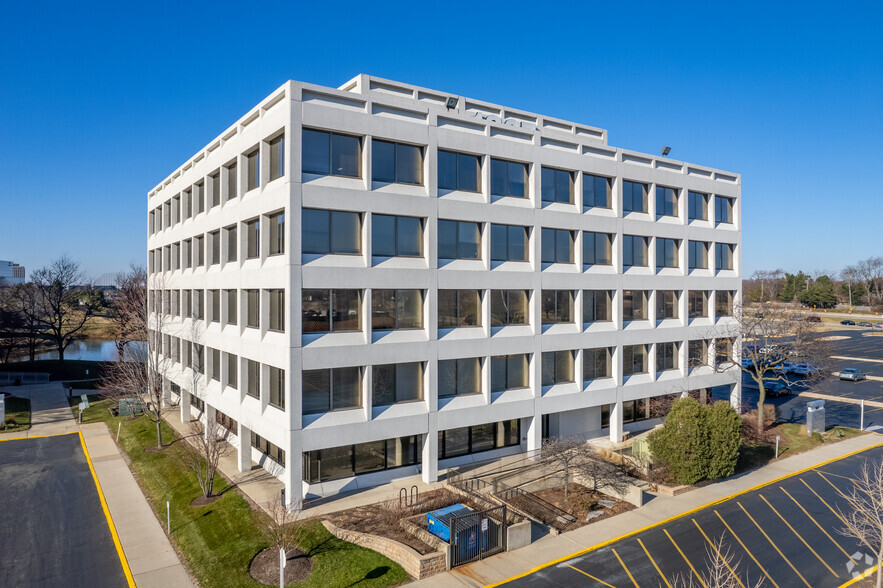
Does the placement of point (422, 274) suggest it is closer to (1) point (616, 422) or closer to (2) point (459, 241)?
(2) point (459, 241)

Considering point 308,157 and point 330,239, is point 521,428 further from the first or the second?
point 308,157

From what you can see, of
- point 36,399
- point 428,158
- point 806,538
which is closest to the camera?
point 806,538

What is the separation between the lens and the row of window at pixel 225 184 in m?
23.1

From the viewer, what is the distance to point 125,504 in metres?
22.9

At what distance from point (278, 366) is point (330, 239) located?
5.73 meters

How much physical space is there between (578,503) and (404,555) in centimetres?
908

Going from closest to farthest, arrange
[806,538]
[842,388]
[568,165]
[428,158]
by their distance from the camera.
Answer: [806,538]
[428,158]
[568,165]
[842,388]

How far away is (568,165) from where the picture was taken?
29547 millimetres

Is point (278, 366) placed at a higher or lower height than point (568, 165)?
lower

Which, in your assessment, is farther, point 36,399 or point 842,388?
point 842,388

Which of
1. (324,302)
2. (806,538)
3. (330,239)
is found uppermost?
(330,239)

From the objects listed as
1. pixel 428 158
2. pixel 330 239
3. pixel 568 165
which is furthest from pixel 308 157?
pixel 568 165

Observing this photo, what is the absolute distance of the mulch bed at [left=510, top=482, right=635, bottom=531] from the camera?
70.0 feet

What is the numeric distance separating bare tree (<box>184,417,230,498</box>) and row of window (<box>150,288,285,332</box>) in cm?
541
